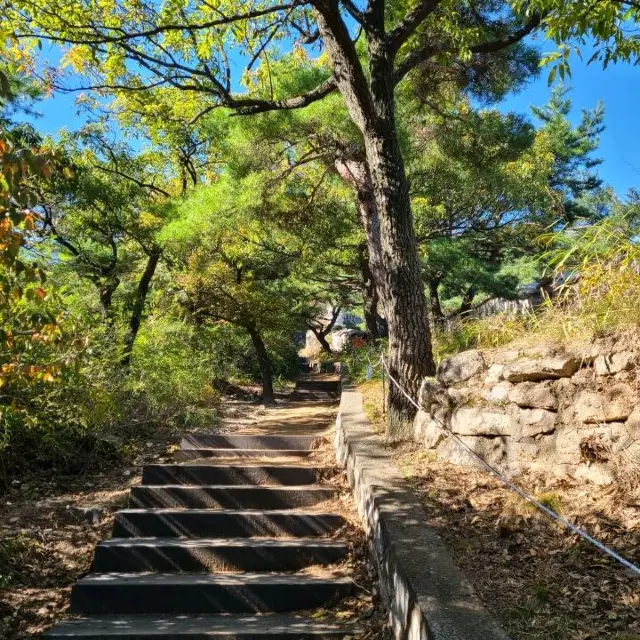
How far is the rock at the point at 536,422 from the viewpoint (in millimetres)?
3492

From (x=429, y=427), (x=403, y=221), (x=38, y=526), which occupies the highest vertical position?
(x=403, y=221)

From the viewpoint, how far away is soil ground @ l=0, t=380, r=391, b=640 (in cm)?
359

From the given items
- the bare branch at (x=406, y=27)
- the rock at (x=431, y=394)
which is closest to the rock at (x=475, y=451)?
the rock at (x=431, y=394)

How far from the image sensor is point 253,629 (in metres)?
3.44

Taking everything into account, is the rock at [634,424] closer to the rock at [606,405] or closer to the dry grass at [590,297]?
the rock at [606,405]

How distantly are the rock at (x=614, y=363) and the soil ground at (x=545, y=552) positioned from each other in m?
0.65

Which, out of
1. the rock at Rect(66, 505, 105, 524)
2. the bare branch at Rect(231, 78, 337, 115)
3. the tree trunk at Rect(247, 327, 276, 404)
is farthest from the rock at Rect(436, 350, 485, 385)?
the tree trunk at Rect(247, 327, 276, 404)

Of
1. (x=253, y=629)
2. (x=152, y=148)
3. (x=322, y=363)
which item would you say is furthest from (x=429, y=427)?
(x=322, y=363)

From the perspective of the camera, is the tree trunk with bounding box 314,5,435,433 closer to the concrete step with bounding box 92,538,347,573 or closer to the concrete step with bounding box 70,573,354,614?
the concrete step with bounding box 92,538,347,573

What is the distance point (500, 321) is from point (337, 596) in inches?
109

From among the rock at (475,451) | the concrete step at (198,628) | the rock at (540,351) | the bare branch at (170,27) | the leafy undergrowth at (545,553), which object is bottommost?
the concrete step at (198,628)

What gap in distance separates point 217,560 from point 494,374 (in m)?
2.70

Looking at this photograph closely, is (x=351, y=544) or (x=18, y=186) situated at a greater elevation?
(x=18, y=186)

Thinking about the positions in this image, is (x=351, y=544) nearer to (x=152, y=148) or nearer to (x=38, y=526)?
(x=38, y=526)
